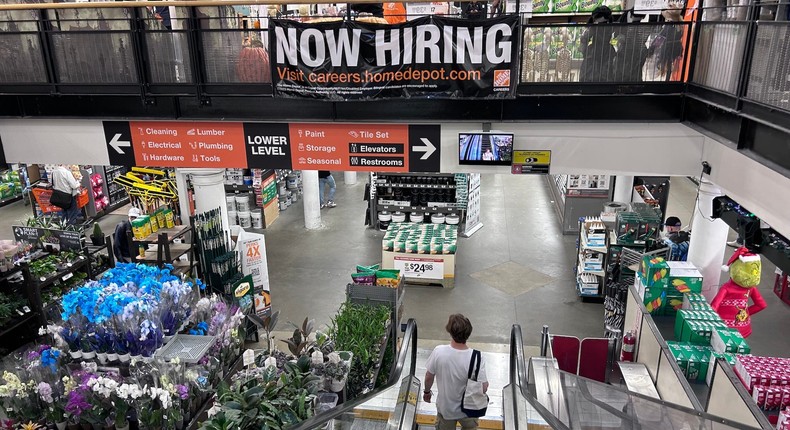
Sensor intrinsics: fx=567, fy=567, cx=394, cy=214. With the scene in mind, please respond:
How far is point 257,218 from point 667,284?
964 cm

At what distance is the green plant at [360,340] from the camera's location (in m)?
5.47

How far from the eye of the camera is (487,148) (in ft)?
23.1

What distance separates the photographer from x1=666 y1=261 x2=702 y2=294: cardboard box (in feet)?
21.7

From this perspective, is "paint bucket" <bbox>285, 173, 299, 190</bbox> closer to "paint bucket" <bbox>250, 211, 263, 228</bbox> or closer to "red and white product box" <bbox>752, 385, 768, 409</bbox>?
"paint bucket" <bbox>250, 211, 263, 228</bbox>

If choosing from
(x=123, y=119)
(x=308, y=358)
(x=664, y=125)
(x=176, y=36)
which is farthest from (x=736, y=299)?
(x=123, y=119)

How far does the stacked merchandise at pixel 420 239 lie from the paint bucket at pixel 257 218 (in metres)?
3.83

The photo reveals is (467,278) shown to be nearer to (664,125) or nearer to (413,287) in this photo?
(413,287)

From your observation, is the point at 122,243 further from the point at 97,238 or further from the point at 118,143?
the point at 118,143

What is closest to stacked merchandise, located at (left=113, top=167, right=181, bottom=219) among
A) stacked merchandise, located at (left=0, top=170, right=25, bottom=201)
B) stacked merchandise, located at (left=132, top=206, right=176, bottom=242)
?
stacked merchandise, located at (left=132, top=206, right=176, bottom=242)

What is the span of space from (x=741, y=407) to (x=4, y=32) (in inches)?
359

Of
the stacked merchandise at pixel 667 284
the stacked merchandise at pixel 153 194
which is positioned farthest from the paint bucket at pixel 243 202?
the stacked merchandise at pixel 667 284

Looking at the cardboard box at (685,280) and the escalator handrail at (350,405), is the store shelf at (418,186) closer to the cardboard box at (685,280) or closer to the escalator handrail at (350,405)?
the cardboard box at (685,280)

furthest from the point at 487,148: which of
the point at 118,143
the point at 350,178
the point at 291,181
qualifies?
the point at 350,178

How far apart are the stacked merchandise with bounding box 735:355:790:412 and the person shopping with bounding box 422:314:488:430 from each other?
7.21 ft
